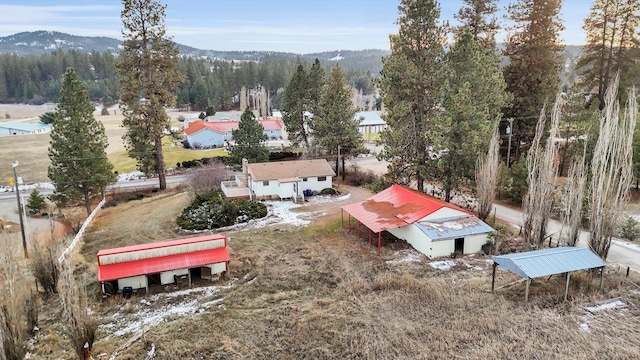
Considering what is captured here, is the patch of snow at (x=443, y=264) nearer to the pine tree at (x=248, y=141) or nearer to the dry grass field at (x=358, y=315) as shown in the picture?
the dry grass field at (x=358, y=315)

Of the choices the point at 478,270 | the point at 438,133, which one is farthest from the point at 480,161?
the point at 478,270

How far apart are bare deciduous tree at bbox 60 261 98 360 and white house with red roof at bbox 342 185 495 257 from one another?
13679mm

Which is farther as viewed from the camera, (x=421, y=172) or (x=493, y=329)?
(x=421, y=172)

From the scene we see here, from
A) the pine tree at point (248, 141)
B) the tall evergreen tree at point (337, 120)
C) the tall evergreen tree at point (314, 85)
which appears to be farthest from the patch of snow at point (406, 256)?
the tall evergreen tree at point (314, 85)

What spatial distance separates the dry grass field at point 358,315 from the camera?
42.9 ft

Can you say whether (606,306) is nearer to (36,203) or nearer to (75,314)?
(75,314)

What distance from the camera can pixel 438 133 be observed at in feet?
83.6

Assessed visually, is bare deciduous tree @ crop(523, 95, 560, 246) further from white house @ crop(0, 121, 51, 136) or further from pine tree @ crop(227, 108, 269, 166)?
white house @ crop(0, 121, 51, 136)

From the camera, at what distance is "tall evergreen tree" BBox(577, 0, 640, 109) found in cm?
3534

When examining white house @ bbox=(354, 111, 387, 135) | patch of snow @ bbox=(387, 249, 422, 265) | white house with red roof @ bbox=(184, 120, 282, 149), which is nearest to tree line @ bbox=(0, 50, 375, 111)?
white house @ bbox=(354, 111, 387, 135)

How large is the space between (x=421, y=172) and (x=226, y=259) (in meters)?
14.2

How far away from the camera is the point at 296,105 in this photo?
46.1 metres

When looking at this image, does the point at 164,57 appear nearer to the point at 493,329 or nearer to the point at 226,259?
the point at 226,259

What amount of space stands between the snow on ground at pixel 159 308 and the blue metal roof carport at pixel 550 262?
450 inches
